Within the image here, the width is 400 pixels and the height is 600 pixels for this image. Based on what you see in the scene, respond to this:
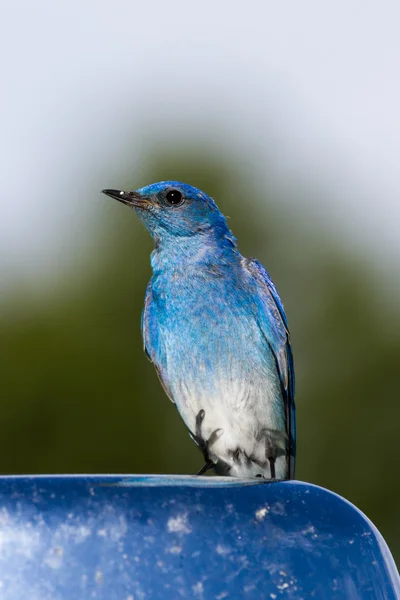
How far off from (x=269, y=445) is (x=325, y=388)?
68.3ft

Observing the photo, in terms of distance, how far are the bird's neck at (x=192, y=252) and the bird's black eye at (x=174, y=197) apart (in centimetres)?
36

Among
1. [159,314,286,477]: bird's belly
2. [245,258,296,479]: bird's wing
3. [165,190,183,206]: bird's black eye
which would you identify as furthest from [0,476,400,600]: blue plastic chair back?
[165,190,183,206]: bird's black eye

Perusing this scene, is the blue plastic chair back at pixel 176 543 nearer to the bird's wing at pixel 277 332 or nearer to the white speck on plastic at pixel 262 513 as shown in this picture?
the white speck on plastic at pixel 262 513

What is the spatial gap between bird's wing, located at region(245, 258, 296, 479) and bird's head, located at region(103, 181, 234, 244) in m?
0.43

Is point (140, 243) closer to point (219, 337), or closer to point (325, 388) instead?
point (325, 388)

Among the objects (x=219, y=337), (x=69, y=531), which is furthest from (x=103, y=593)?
(x=219, y=337)

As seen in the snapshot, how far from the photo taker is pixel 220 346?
8.34m

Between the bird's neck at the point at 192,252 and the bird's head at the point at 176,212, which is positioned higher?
the bird's head at the point at 176,212

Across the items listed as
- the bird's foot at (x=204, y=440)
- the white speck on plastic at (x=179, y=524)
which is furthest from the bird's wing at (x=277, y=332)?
the white speck on plastic at (x=179, y=524)

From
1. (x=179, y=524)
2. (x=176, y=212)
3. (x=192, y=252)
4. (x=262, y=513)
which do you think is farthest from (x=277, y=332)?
(x=179, y=524)

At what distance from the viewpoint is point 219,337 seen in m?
8.34

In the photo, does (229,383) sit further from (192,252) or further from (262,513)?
(262,513)

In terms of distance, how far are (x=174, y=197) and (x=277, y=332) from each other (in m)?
1.43

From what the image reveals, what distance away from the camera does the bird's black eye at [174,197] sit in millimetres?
9203
